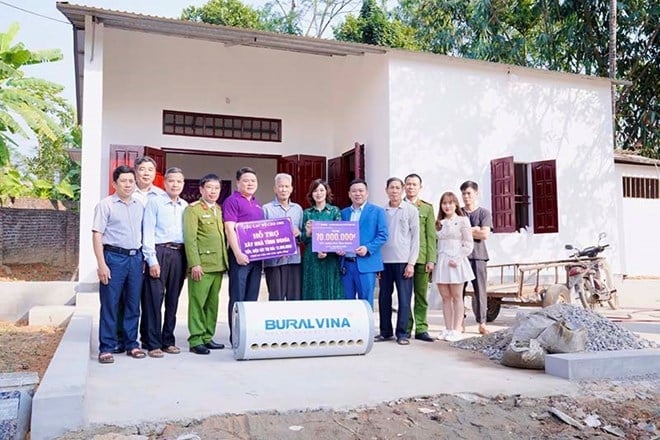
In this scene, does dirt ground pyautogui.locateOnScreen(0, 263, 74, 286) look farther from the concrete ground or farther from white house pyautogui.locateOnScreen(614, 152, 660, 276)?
white house pyautogui.locateOnScreen(614, 152, 660, 276)

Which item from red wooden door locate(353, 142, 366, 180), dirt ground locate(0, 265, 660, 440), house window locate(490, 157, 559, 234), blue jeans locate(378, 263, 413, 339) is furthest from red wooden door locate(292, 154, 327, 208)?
dirt ground locate(0, 265, 660, 440)

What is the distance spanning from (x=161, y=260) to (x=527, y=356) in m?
3.10

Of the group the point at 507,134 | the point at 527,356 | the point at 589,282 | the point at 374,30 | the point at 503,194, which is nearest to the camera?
the point at 527,356

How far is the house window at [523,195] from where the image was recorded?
9477 millimetres

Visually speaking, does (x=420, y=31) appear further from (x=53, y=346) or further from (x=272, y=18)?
(x=53, y=346)

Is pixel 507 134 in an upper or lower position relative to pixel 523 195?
upper

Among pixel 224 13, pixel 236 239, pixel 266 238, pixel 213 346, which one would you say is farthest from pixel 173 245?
pixel 224 13

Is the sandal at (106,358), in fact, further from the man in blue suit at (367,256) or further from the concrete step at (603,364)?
the concrete step at (603,364)

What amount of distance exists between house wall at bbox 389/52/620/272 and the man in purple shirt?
167 inches

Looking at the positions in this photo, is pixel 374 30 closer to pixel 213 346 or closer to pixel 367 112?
pixel 367 112

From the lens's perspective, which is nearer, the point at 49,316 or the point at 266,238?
the point at 266,238

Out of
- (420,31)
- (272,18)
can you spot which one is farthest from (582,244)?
(272,18)

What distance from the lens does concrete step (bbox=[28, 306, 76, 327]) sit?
714cm

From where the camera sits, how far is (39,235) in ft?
43.4
